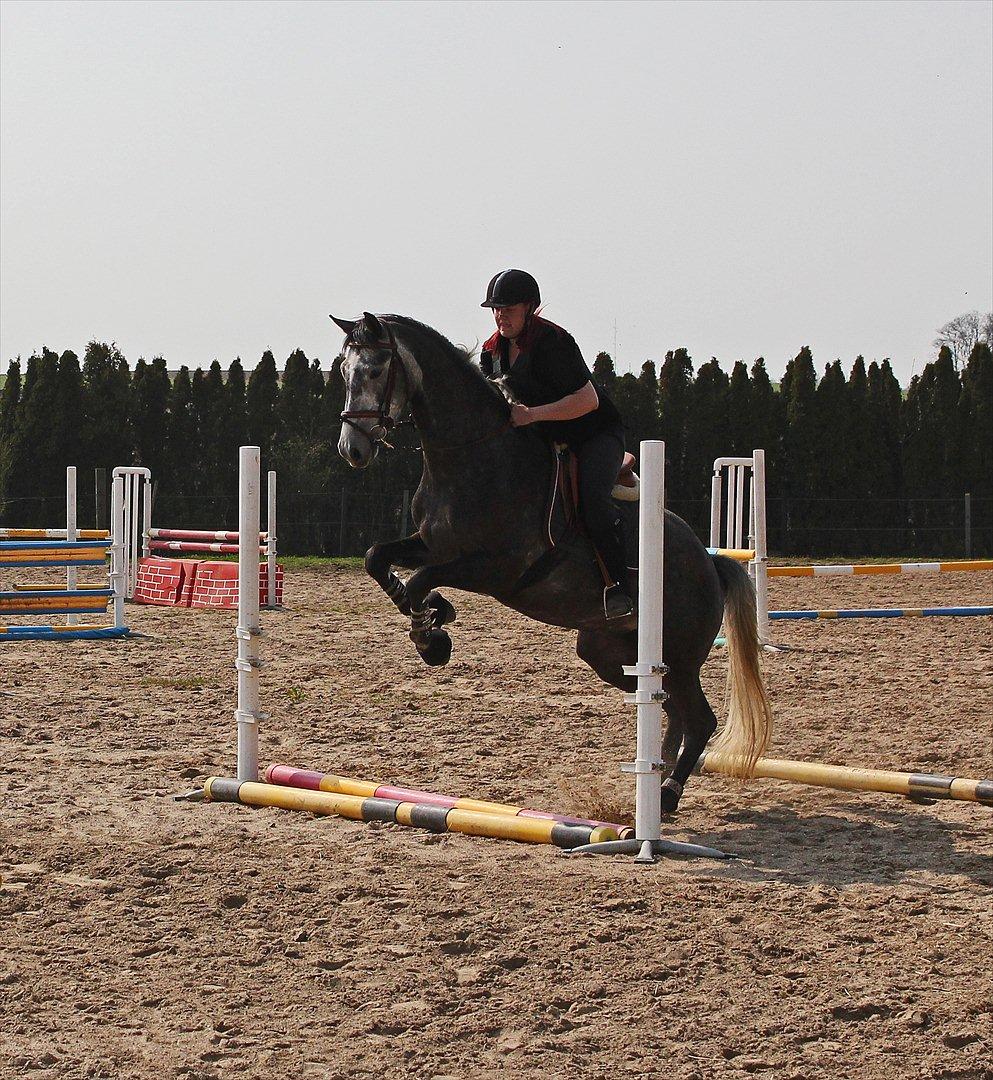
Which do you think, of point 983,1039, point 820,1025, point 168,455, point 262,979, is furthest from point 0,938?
point 168,455

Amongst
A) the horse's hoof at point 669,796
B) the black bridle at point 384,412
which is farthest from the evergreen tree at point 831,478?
the black bridle at point 384,412

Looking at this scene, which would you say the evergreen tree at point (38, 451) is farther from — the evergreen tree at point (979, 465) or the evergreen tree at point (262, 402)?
the evergreen tree at point (979, 465)

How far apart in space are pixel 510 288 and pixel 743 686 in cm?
223

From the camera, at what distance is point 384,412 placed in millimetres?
5086

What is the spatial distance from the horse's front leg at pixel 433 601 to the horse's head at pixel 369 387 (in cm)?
52

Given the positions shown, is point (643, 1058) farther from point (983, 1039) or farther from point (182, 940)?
point (182, 940)

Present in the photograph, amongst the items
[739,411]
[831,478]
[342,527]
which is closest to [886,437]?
[831,478]

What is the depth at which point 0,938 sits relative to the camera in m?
3.97

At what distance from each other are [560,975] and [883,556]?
2142 centimetres

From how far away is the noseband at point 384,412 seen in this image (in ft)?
16.4

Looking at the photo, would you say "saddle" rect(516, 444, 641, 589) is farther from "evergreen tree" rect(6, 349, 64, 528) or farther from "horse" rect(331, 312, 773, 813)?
"evergreen tree" rect(6, 349, 64, 528)

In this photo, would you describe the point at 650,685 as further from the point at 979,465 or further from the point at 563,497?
the point at 979,465

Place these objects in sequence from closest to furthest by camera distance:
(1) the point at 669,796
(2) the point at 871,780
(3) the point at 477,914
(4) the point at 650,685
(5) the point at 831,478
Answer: (3) the point at 477,914
(4) the point at 650,685
(1) the point at 669,796
(2) the point at 871,780
(5) the point at 831,478

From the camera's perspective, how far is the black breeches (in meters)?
5.55
